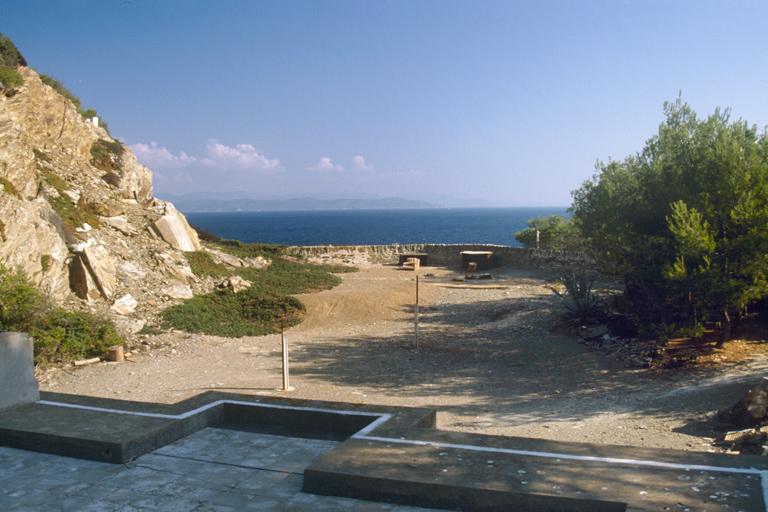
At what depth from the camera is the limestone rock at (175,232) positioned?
18.2 metres

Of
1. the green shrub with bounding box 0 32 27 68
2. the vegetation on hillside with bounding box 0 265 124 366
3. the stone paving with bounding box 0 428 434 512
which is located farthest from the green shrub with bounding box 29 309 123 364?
the green shrub with bounding box 0 32 27 68

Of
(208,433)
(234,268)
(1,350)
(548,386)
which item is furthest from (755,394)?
(234,268)

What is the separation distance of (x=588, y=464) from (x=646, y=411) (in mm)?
5042

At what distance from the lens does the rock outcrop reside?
40.7ft

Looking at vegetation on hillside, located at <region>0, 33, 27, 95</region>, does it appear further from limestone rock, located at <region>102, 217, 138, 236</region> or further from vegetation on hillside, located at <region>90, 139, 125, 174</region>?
limestone rock, located at <region>102, 217, 138, 236</region>

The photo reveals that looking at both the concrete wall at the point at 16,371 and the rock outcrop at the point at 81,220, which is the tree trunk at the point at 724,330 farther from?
the rock outcrop at the point at 81,220

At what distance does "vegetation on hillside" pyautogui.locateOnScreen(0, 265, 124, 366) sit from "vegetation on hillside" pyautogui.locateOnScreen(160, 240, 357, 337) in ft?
6.41

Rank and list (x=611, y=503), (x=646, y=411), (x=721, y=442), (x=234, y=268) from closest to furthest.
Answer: (x=611, y=503) < (x=721, y=442) < (x=646, y=411) < (x=234, y=268)

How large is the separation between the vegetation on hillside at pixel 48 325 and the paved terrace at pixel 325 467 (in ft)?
22.3

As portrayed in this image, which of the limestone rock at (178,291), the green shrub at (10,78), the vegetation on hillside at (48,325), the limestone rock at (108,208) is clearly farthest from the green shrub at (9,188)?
the green shrub at (10,78)

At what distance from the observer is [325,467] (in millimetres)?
2877

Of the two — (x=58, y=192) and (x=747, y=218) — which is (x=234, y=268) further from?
(x=747, y=218)

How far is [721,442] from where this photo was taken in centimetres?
570

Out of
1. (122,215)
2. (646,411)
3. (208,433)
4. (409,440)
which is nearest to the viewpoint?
(409,440)
